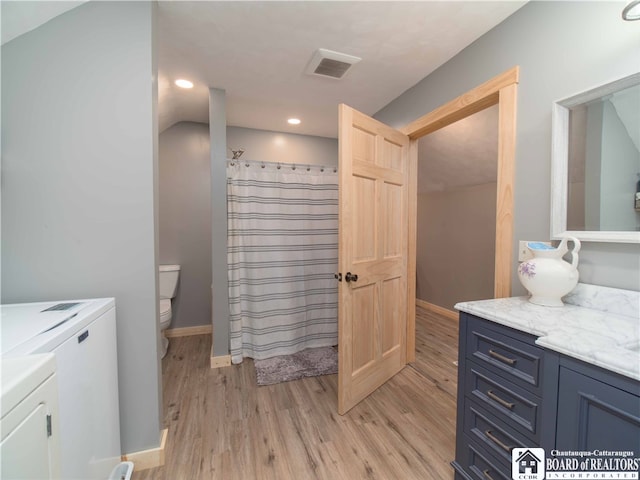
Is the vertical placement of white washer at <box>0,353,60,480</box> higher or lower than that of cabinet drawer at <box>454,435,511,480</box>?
higher

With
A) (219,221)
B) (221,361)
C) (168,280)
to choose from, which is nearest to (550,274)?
(219,221)

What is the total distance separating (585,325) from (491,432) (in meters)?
0.56

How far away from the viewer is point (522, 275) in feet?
4.12

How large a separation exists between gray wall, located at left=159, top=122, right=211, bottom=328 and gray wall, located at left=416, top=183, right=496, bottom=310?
3.09 m

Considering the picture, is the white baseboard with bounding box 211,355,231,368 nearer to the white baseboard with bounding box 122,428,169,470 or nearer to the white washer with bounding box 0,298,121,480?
the white baseboard with bounding box 122,428,169,470

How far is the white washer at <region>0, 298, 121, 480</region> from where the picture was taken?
831 millimetres

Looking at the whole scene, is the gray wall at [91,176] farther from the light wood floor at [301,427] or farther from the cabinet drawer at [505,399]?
the cabinet drawer at [505,399]

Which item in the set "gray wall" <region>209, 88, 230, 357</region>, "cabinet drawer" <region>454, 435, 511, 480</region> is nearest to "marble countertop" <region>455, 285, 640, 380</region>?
"cabinet drawer" <region>454, 435, 511, 480</region>

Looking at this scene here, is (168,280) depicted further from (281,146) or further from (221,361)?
(281,146)

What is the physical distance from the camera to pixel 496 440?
1081 millimetres

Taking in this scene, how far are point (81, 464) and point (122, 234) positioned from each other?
0.90 m

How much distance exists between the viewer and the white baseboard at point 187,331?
301 centimetres

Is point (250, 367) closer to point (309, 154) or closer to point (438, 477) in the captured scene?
point (438, 477)

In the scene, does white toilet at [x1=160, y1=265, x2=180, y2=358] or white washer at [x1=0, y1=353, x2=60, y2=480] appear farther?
white toilet at [x1=160, y1=265, x2=180, y2=358]
